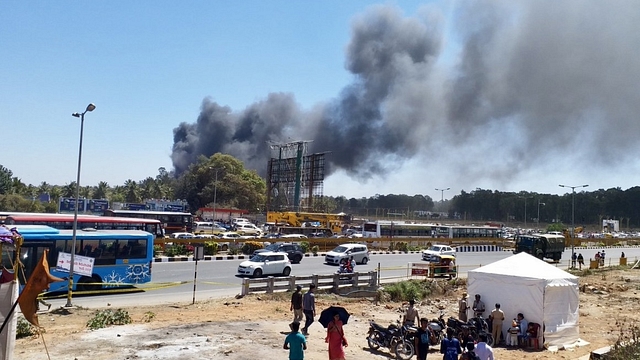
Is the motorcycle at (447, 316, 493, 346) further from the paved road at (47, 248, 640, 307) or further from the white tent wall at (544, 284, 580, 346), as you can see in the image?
the paved road at (47, 248, 640, 307)

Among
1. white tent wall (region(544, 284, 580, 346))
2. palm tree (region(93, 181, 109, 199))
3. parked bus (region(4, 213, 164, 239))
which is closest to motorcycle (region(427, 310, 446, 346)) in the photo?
white tent wall (region(544, 284, 580, 346))

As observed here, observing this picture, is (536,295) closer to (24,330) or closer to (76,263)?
(24,330)

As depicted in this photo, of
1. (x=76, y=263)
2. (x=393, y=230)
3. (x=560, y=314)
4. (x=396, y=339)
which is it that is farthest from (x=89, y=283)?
(x=393, y=230)

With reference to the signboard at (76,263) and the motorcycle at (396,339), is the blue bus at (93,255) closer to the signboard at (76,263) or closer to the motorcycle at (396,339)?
the signboard at (76,263)

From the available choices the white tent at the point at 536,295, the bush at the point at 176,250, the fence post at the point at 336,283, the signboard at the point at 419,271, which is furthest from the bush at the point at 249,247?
the white tent at the point at 536,295

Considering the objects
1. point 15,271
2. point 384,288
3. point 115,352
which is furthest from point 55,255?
point 384,288

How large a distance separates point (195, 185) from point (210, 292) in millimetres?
89894

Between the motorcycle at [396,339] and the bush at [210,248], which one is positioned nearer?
the motorcycle at [396,339]

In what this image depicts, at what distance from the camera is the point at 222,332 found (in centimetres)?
1476

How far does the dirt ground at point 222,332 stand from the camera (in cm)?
1238

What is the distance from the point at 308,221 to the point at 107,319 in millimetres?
54060

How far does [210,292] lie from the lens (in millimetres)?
22688

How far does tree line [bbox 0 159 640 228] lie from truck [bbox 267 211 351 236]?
15146 millimetres

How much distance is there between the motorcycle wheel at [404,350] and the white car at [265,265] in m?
14.0
